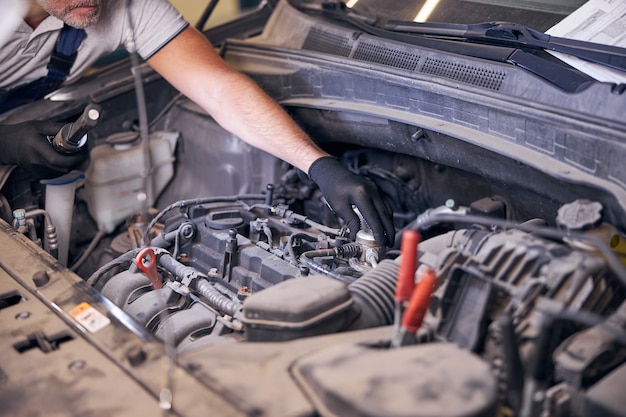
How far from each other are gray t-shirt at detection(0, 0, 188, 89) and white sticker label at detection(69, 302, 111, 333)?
A: 1.13 meters

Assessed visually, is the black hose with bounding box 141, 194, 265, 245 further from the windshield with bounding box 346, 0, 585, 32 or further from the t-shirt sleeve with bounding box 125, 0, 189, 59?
the windshield with bounding box 346, 0, 585, 32

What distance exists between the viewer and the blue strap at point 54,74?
2234mm

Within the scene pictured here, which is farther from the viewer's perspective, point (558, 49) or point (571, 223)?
point (558, 49)

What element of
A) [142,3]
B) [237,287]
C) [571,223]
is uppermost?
[142,3]

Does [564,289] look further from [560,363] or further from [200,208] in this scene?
[200,208]

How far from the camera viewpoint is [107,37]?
2322 mm

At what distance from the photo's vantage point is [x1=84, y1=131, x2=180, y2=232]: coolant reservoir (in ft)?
7.57

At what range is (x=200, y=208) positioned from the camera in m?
1.98

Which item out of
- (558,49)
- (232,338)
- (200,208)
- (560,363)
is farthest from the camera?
(200,208)

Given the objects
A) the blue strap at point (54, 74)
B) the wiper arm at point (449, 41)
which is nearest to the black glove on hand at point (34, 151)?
the blue strap at point (54, 74)

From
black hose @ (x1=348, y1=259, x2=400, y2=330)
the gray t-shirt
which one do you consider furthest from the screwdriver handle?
the gray t-shirt

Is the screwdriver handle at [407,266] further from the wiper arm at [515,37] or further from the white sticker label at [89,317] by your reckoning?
the wiper arm at [515,37]

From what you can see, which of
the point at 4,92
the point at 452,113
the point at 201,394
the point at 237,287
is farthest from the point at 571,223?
the point at 4,92

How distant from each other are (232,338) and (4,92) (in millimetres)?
1258
